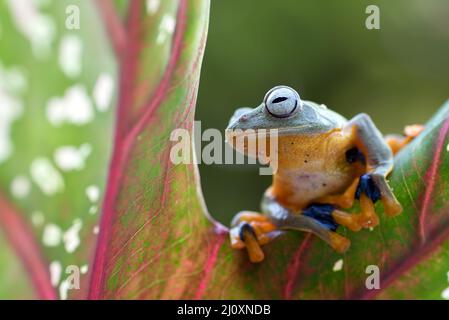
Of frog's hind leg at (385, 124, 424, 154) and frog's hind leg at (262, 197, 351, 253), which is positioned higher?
frog's hind leg at (385, 124, 424, 154)

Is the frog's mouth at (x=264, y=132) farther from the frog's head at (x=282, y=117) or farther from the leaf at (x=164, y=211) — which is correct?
the leaf at (x=164, y=211)

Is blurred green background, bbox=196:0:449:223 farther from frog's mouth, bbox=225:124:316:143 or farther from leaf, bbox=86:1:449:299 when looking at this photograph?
leaf, bbox=86:1:449:299

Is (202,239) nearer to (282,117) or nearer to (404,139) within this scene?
(282,117)

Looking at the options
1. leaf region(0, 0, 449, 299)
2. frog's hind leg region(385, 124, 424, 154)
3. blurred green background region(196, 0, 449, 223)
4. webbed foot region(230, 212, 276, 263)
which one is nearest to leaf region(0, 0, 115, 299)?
leaf region(0, 0, 449, 299)

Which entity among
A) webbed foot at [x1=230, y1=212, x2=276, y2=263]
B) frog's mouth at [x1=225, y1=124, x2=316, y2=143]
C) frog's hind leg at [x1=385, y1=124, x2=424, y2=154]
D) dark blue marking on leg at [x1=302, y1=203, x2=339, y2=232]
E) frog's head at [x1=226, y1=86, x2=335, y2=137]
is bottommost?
webbed foot at [x1=230, y1=212, x2=276, y2=263]

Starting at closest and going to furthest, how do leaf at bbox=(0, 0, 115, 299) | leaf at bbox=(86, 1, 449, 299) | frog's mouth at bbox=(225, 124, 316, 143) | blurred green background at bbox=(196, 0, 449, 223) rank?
leaf at bbox=(0, 0, 115, 299) → leaf at bbox=(86, 1, 449, 299) → frog's mouth at bbox=(225, 124, 316, 143) → blurred green background at bbox=(196, 0, 449, 223)

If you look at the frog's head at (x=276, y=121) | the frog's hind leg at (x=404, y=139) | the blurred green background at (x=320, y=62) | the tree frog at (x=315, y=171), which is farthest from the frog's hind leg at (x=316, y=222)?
the blurred green background at (x=320, y=62)

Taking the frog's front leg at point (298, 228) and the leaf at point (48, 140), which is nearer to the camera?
the leaf at point (48, 140)
